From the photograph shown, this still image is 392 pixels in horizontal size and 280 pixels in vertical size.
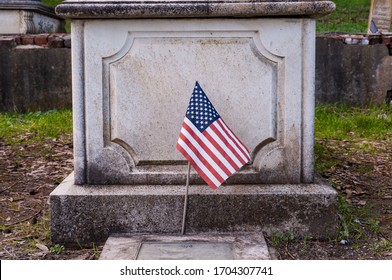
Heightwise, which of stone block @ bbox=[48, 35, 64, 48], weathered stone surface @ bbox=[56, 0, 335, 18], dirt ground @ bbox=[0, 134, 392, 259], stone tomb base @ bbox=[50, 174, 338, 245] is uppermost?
weathered stone surface @ bbox=[56, 0, 335, 18]

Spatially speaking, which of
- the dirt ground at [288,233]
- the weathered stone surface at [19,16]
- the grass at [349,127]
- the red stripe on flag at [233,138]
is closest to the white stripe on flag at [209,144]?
the red stripe on flag at [233,138]

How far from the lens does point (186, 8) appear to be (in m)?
2.98

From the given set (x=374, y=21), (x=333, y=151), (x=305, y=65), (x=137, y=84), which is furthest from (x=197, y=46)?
(x=374, y=21)

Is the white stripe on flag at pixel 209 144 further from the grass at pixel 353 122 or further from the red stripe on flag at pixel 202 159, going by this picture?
the grass at pixel 353 122

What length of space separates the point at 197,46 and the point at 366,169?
2170 mm

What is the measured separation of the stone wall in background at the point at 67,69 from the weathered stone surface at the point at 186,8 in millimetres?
3866

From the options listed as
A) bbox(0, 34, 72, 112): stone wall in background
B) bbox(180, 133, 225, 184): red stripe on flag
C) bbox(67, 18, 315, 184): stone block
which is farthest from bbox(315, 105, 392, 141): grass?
bbox(180, 133, 225, 184): red stripe on flag

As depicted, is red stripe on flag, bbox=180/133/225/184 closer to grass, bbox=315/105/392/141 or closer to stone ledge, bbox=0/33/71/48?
grass, bbox=315/105/392/141

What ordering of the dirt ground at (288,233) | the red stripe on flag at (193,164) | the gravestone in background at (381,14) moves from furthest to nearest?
the gravestone in background at (381,14), the dirt ground at (288,233), the red stripe on flag at (193,164)

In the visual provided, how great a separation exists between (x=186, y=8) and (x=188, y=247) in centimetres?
119

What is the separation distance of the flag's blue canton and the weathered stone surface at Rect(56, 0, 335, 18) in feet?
1.36

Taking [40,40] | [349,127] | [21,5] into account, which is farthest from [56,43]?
[349,127]

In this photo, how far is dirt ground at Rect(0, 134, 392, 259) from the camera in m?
2.96

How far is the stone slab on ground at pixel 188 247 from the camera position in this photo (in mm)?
2689
